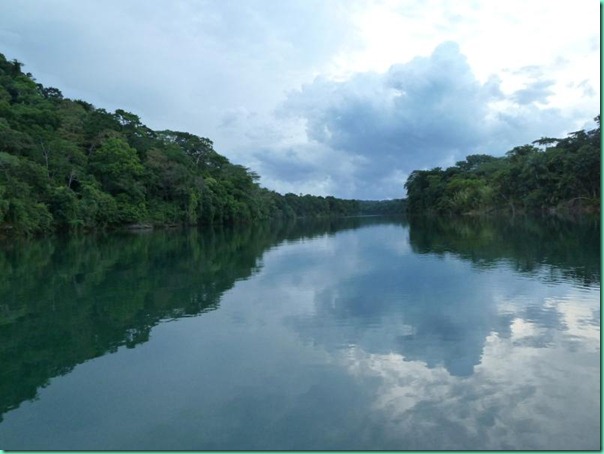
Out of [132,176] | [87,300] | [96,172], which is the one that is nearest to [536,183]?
[132,176]

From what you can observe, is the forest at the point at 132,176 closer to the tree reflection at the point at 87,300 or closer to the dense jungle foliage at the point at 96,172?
the dense jungle foliage at the point at 96,172

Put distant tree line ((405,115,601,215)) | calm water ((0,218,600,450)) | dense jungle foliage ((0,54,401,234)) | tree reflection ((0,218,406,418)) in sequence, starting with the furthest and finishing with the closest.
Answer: distant tree line ((405,115,601,215))
dense jungle foliage ((0,54,401,234))
tree reflection ((0,218,406,418))
calm water ((0,218,600,450))

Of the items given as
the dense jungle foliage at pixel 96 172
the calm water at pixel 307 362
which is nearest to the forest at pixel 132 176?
the dense jungle foliage at pixel 96 172

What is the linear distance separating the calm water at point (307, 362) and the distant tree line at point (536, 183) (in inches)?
1567

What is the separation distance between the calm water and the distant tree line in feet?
131

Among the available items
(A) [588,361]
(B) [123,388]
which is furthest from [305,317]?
(A) [588,361]

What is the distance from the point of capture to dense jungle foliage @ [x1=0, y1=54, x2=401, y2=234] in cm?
3544

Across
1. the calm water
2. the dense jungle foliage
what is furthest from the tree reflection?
the dense jungle foliage

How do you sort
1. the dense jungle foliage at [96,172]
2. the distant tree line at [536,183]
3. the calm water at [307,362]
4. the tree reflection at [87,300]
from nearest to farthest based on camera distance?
1. the calm water at [307,362]
2. the tree reflection at [87,300]
3. the dense jungle foliage at [96,172]
4. the distant tree line at [536,183]

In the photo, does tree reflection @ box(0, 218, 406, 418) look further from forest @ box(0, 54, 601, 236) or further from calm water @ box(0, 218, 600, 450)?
forest @ box(0, 54, 601, 236)

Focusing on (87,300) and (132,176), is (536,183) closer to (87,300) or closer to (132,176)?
(132,176)

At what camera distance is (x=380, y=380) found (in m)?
6.71

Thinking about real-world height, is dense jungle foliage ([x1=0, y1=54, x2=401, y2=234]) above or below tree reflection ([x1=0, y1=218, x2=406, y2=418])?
above

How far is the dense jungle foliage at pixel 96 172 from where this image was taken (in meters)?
35.4
